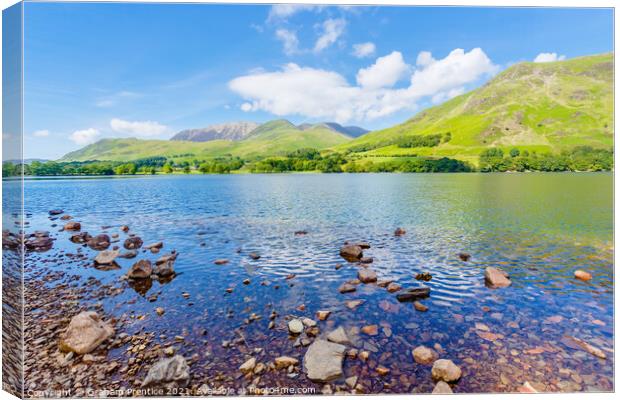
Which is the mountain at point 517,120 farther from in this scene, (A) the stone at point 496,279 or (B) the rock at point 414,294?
(B) the rock at point 414,294

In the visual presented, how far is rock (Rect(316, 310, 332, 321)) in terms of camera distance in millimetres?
7488

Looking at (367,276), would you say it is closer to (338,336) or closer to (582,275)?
(338,336)

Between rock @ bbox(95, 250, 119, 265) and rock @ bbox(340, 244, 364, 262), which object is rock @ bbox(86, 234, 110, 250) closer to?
rock @ bbox(95, 250, 119, 265)

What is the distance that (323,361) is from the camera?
220 inches

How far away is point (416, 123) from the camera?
454ft

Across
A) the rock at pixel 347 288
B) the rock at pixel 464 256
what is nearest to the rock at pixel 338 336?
the rock at pixel 347 288

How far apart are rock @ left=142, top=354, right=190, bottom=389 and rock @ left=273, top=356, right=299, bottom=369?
161 cm

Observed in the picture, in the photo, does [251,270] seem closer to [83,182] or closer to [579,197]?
[579,197]

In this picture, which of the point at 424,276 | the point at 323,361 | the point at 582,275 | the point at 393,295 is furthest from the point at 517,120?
the point at 323,361

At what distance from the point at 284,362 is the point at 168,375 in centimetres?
207

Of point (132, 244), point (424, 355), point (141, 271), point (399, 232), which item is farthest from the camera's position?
point (399, 232)

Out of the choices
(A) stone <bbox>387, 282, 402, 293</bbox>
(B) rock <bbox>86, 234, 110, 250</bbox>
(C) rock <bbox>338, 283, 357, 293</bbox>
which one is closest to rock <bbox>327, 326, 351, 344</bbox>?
(C) rock <bbox>338, 283, 357, 293</bbox>

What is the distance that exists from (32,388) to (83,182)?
59.1 m

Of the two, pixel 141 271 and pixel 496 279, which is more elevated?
pixel 496 279
